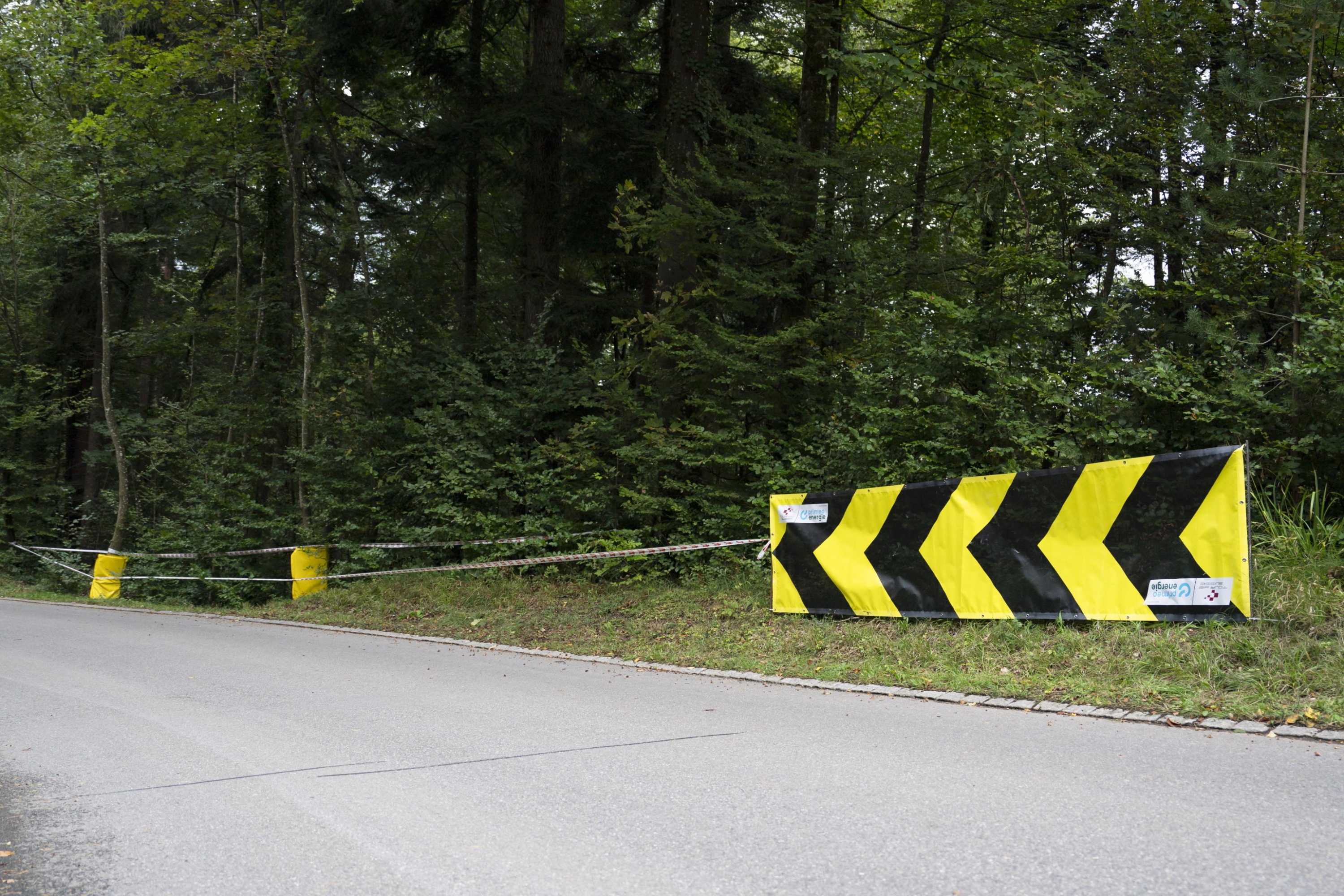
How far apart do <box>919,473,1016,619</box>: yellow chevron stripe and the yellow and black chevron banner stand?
0.01 meters

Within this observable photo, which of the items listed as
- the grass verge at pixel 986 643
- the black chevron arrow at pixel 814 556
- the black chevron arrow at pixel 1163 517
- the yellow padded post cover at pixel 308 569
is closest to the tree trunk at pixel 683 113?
the grass verge at pixel 986 643

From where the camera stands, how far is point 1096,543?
8.17 m

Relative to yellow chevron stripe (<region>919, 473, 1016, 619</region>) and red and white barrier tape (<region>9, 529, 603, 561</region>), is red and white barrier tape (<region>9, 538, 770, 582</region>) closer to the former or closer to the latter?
red and white barrier tape (<region>9, 529, 603, 561</region>)

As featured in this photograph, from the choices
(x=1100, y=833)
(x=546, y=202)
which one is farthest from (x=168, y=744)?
(x=546, y=202)

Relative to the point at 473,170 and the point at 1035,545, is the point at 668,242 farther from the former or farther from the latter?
the point at 1035,545

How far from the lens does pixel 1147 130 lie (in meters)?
11.4

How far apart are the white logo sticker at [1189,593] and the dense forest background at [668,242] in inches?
78.6

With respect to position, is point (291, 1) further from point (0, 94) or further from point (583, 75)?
point (0, 94)

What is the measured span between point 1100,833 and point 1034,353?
7607mm

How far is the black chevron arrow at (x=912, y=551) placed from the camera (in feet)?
30.3

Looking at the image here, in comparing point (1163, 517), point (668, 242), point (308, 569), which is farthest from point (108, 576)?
point (1163, 517)

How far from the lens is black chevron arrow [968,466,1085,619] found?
27.5 ft

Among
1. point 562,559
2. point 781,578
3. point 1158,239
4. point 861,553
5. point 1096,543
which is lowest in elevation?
point 562,559

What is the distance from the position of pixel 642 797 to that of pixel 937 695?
311cm
